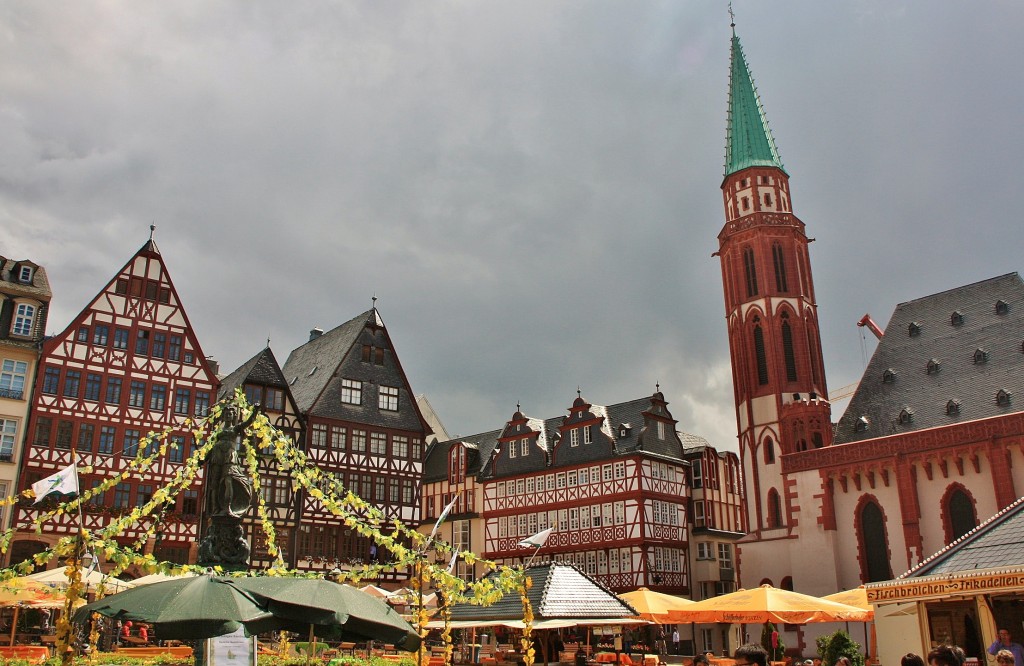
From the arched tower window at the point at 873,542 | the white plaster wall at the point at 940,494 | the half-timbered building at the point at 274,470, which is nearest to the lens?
the white plaster wall at the point at 940,494

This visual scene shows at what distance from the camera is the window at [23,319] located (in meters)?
34.1

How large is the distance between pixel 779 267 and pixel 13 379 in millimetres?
35190

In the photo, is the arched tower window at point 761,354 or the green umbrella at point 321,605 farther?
the arched tower window at point 761,354

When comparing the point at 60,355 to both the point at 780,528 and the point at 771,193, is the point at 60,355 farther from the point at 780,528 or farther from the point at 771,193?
the point at 771,193

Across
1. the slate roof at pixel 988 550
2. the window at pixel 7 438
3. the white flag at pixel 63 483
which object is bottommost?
the slate roof at pixel 988 550

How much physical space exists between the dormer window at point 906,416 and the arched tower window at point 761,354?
7965 millimetres

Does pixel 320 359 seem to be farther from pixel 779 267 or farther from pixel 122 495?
pixel 779 267

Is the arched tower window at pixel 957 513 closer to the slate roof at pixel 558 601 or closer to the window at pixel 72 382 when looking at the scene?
the slate roof at pixel 558 601

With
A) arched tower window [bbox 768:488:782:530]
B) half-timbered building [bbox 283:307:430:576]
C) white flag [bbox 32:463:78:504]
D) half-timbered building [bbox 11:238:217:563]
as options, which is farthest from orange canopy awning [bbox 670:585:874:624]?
half-timbered building [bbox 283:307:430:576]

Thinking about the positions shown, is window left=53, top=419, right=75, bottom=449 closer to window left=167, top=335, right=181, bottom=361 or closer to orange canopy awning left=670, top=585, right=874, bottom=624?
window left=167, top=335, right=181, bottom=361

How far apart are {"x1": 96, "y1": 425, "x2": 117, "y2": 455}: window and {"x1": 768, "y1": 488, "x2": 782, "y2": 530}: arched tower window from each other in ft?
93.3

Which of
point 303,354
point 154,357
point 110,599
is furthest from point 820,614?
point 303,354

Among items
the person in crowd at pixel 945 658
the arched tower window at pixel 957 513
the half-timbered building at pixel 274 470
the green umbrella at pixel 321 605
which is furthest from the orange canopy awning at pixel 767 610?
the half-timbered building at pixel 274 470

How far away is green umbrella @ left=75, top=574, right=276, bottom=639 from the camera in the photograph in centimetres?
898
